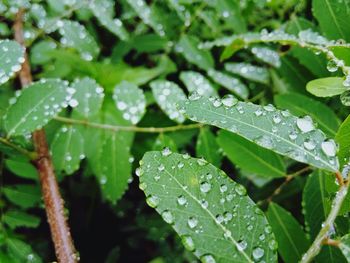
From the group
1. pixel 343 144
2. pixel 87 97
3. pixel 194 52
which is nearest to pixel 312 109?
pixel 343 144

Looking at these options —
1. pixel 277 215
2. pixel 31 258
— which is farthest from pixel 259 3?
pixel 31 258

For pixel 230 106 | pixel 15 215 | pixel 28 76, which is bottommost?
pixel 15 215

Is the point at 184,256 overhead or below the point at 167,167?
below

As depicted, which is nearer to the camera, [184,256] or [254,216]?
[254,216]

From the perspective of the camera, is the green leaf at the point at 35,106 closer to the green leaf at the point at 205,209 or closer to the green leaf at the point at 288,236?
the green leaf at the point at 205,209

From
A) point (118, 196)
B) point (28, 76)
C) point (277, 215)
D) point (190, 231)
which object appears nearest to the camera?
point (190, 231)

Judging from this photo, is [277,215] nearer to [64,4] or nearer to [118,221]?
[118,221]

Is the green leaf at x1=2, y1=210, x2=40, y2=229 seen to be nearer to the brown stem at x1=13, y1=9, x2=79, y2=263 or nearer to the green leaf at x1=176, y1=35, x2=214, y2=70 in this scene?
the brown stem at x1=13, y1=9, x2=79, y2=263
